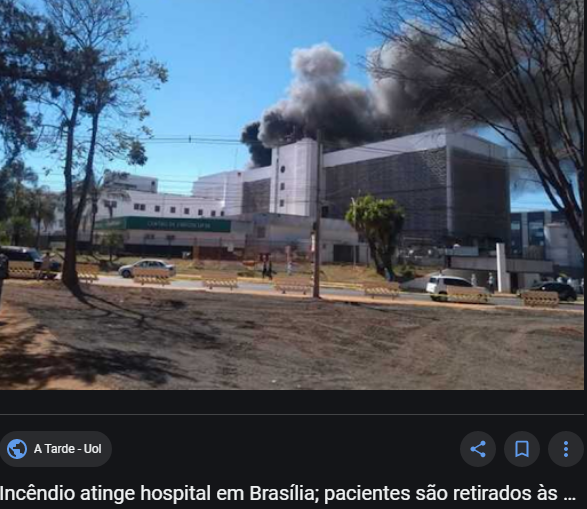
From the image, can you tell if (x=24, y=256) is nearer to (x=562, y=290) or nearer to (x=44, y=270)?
(x=44, y=270)

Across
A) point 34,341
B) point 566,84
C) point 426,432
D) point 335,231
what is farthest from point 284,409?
point 335,231

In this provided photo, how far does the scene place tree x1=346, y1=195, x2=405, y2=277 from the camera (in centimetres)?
3891

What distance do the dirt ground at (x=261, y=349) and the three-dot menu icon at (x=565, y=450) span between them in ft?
3.64

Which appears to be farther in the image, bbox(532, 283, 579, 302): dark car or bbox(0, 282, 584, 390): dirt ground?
bbox(532, 283, 579, 302): dark car

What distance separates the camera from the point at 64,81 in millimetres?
7984

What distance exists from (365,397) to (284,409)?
1.07 ft

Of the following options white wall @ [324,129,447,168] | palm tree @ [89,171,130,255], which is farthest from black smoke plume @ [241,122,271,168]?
palm tree @ [89,171,130,255]

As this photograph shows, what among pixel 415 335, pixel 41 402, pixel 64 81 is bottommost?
pixel 415 335

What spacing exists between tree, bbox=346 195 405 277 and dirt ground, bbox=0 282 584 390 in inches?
940

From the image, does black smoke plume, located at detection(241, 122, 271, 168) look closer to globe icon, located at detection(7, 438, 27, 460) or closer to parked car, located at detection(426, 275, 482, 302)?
parked car, located at detection(426, 275, 482, 302)

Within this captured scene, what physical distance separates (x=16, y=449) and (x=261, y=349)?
605 cm

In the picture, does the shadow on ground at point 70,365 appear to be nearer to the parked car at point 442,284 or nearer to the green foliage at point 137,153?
the green foliage at point 137,153

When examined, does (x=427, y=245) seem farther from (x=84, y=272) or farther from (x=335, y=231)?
(x=84, y=272)

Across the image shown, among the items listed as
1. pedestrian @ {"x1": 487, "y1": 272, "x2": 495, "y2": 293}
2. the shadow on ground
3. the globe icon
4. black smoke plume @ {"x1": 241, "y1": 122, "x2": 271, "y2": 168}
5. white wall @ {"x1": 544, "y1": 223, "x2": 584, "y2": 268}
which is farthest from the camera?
black smoke plume @ {"x1": 241, "y1": 122, "x2": 271, "y2": 168}
